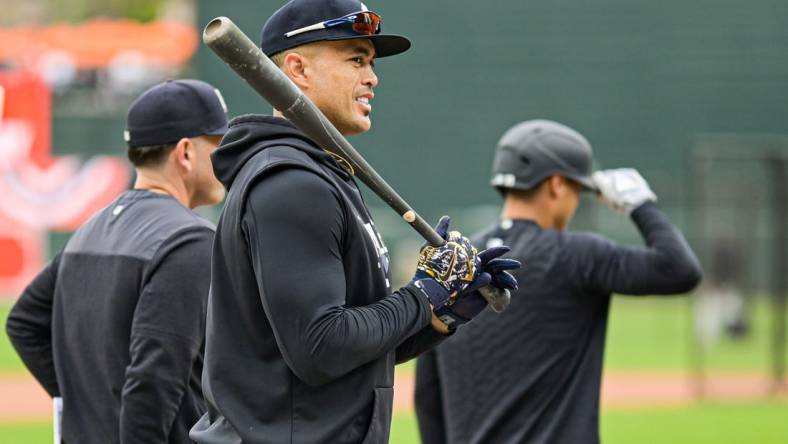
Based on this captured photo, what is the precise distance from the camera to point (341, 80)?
10.8ft

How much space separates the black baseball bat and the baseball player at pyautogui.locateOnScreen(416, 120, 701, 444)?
4.15ft

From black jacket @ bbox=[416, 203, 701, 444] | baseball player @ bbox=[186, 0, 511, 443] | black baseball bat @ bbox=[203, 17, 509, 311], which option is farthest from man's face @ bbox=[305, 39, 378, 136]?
black jacket @ bbox=[416, 203, 701, 444]

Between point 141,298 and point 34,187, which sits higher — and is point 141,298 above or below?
above

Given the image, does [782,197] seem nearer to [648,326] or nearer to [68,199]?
[648,326]

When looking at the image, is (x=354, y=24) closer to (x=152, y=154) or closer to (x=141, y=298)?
(x=141, y=298)

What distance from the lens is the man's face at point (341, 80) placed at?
3285mm

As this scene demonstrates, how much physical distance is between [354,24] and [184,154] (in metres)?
1.27

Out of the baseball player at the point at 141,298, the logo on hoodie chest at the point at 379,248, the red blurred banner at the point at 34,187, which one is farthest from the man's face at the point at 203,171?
the red blurred banner at the point at 34,187

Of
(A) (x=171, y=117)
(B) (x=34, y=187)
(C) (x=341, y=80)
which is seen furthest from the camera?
(B) (x=34, y=187)

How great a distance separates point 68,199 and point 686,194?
11.6 metres

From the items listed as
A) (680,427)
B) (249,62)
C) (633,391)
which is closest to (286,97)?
(249,62)

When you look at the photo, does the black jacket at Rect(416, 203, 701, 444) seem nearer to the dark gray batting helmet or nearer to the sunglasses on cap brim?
the dark gray batting helmet

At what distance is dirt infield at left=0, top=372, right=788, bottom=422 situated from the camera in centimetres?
1245

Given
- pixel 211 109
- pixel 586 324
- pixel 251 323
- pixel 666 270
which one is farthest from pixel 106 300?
pixel 666 270
